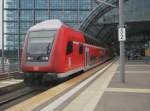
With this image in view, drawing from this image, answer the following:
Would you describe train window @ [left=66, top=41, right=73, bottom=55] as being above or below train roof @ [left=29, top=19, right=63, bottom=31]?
below

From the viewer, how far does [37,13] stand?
210 feet

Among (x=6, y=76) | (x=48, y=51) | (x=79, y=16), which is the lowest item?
(x=6, y=76)

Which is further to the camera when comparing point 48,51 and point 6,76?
point 6,76

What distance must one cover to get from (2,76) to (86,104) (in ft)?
33.9

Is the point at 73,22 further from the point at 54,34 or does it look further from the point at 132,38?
the point at 54,34

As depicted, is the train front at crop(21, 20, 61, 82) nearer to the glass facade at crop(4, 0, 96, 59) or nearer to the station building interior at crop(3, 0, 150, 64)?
the station building interior at crop(3, 0, 150, 64)

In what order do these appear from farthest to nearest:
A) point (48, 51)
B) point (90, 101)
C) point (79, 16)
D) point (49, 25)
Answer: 1. point (79, 16)
2. point (49, 25)
3. point (48, 51)
4. point (90, 101)

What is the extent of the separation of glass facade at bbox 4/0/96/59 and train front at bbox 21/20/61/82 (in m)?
43.0

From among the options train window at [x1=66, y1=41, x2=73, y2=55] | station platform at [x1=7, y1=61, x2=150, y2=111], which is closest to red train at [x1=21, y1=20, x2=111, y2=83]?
train window at [x1=66, y1=41, x2=73, y2=55]

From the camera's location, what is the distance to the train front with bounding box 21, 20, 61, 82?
1603cm

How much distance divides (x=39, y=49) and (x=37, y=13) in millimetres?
48608

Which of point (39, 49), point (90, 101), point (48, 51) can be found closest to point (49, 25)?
point (39, 49)

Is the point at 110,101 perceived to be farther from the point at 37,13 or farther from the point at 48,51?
the point at 37,13

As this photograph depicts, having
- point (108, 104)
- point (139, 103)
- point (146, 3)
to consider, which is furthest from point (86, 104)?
point (146, 3)
